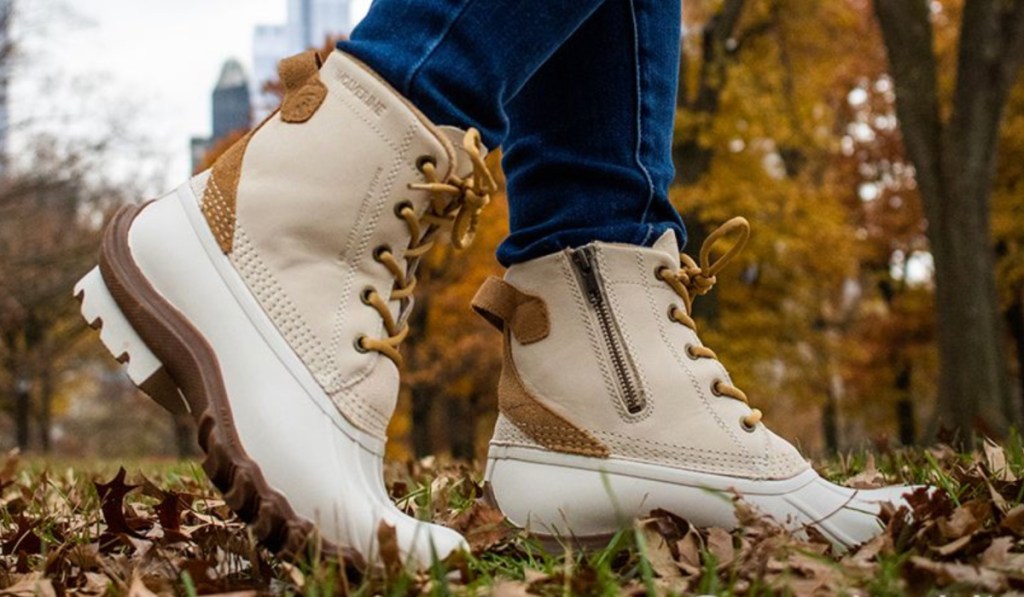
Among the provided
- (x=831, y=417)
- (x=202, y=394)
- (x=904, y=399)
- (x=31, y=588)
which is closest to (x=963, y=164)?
(x=202, y=394)

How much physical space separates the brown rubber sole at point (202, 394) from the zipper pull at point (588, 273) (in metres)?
0.59

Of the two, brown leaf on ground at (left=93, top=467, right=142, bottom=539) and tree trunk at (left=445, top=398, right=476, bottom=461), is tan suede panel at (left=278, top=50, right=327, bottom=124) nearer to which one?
brown leaf on ground at (left=93, top=467, right=142, bottom=539)

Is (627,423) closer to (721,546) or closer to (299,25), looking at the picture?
(721,546)

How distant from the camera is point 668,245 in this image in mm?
1706

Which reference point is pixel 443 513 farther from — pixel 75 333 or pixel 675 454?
pixel 75 333

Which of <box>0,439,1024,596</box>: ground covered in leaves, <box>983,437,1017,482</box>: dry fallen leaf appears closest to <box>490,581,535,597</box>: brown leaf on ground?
<box>0,439,1024,596</box>: ground covered in leaves

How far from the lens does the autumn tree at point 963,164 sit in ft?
29.5

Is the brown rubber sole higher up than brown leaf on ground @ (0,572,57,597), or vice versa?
the brown rubber sole

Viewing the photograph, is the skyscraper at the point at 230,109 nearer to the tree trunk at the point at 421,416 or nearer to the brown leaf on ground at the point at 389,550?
the tree trunk at the point at 421,416

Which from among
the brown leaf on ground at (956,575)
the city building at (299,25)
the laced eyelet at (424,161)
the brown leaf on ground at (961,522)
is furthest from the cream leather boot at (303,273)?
the city building at (299,25)

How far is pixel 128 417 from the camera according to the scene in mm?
37344

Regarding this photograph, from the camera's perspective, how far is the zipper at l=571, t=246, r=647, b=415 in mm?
1600

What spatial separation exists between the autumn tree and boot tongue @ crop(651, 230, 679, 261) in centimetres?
800

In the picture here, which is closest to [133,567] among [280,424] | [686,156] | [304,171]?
[280,424]
